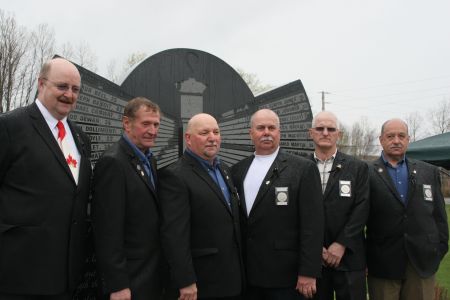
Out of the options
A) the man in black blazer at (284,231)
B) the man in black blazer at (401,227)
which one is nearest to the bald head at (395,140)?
the man in black blazer at (401,227)

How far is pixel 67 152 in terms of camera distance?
254 cm

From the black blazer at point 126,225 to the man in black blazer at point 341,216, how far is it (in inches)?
52.7

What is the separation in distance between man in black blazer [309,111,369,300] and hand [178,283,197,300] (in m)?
1.12

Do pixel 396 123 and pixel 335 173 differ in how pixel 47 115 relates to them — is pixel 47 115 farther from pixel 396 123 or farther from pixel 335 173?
pixel 396 123

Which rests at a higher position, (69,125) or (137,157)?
(69,125)

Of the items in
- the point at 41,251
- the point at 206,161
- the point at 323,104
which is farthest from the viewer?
the point at 323,104

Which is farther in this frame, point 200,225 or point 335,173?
point 335,173

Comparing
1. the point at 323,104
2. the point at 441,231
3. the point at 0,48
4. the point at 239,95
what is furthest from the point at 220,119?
the point at 323,104

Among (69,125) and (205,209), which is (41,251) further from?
(205,209)

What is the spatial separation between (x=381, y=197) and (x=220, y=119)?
162 cm

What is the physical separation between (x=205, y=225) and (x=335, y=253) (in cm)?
106

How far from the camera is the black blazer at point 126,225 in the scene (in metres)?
2.43

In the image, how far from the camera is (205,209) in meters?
2.82

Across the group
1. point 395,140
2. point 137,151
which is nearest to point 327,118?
point 395,140
